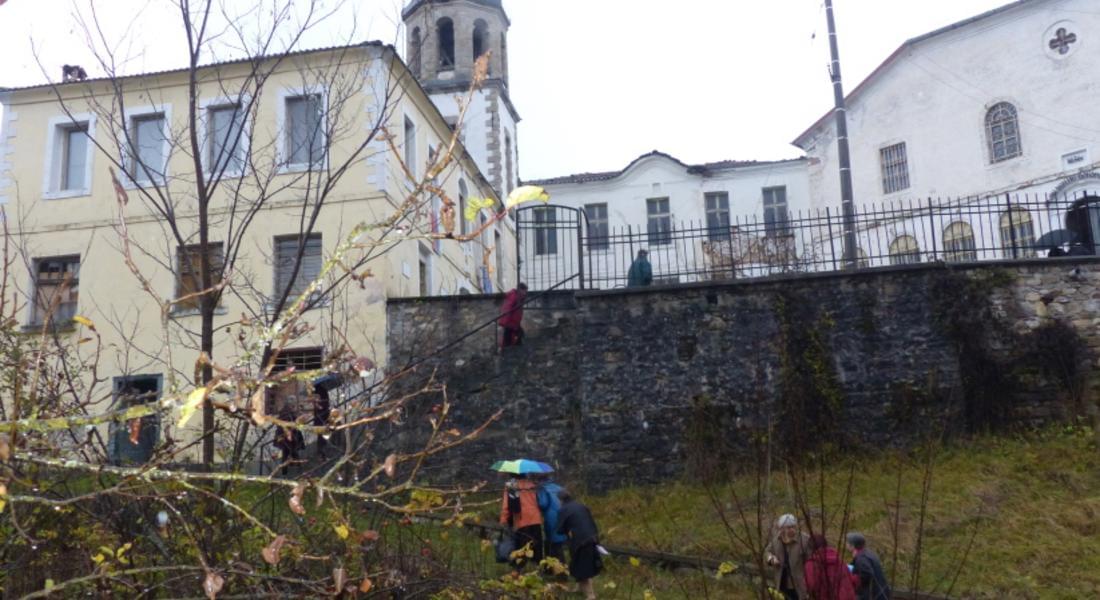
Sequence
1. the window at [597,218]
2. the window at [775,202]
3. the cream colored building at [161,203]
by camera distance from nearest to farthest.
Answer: the cream colored building at [161,203]
the window at [775,202]
the window at [597,218]

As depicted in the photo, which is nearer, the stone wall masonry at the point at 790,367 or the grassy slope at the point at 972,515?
the grassy slope at the point at 972,515

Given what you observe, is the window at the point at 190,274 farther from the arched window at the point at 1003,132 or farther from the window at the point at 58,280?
the arched window at the point at 1003,132

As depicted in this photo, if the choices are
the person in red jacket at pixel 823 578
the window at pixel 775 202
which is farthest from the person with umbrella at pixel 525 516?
the window at pixel 775 202

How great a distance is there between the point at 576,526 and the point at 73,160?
586 inches

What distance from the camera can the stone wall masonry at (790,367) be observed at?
1430 cm

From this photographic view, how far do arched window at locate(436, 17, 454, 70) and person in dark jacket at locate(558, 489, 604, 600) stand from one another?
2378 centimetres

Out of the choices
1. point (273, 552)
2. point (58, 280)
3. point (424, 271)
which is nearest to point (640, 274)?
point (424, 271)

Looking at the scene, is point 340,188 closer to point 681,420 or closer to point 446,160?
point 681,420

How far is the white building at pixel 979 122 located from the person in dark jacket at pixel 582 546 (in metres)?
14.3

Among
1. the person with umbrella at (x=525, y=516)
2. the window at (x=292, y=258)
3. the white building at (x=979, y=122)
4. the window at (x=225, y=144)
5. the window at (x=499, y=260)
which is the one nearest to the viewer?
the window at (x=225, y=144)

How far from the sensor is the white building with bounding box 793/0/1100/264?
23.8m

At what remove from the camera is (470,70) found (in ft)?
97.0

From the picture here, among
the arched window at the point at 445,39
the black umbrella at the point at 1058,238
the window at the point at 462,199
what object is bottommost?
the black umbrella at the point at 1058,238

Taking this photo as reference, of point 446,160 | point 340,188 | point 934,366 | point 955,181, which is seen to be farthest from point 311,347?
point 955,181
